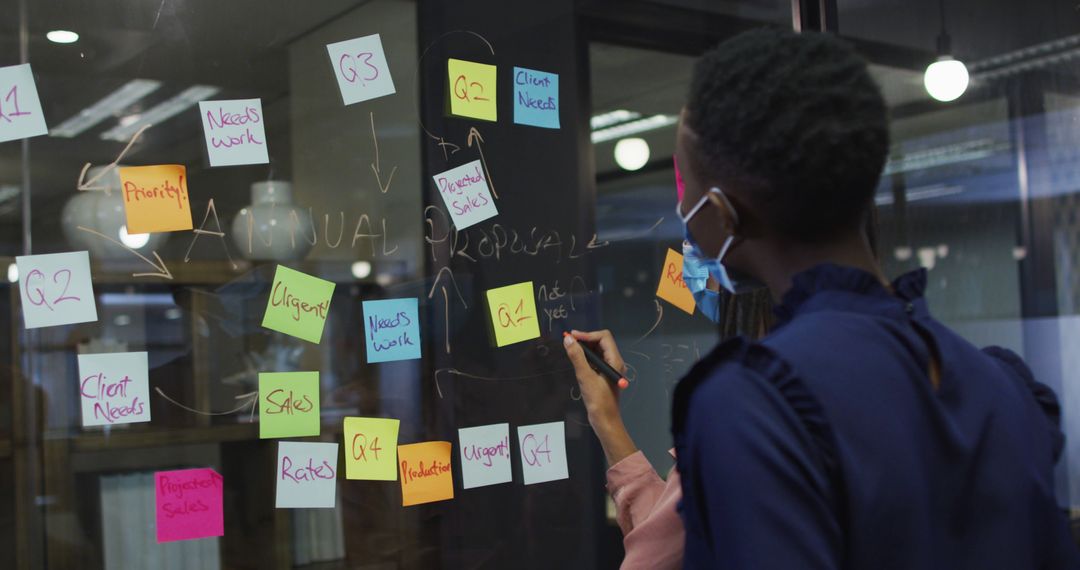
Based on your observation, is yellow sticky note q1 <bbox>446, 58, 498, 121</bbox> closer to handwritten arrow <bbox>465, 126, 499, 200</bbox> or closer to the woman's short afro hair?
handwritten arrow <bbox>465, 126, 499, 200</bbox>

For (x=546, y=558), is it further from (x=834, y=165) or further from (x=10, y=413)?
(x=834, y=165)

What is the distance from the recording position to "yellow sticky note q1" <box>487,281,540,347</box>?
1648 millimetres

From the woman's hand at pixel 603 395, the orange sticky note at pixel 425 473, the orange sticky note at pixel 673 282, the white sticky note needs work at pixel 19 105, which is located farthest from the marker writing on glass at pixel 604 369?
the white sticky note needs work at pixel 19 105

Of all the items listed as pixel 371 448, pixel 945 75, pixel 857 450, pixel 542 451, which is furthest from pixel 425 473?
pixel 945 75

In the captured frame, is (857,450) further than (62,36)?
No

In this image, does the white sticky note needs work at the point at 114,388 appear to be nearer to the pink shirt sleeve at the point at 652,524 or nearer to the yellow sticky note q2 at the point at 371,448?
the yellow sticky note q2 at the point at 371,448

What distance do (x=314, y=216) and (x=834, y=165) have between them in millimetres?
930

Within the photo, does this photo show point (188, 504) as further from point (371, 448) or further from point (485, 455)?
point (485, 455)

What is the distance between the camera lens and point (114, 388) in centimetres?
137

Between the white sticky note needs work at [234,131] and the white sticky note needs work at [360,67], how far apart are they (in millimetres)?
137

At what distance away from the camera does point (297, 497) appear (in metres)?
1.48

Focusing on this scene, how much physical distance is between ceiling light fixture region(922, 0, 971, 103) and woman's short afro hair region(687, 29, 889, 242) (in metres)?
1.64

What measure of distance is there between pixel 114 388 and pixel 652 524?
75cm

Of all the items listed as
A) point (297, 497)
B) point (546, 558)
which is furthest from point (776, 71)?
point (546, 558)
